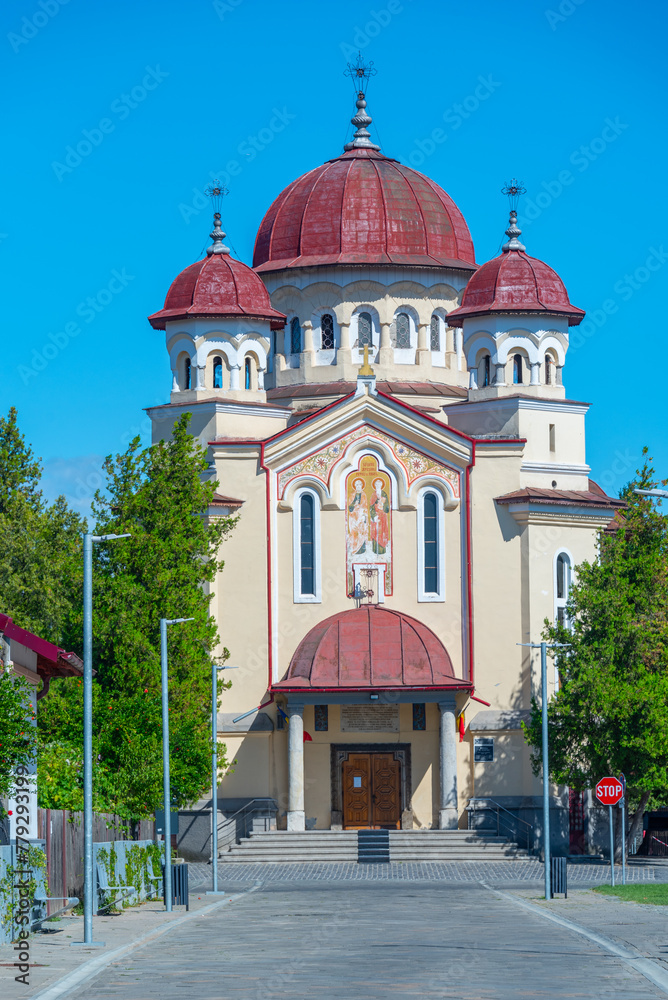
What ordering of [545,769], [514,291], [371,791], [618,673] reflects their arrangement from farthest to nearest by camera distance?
1. [514,291]
2. [371,791]
3. [618,673]
4. [545,769]

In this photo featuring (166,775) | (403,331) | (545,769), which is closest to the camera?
(166,775)

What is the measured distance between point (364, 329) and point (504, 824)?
18005 millimetres

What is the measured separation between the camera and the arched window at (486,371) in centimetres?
5491

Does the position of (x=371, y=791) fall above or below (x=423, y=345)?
below

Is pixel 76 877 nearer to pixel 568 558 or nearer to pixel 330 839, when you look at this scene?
pixel 330 839

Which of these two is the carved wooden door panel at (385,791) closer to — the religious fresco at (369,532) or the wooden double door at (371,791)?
the wooden double door at (371,791)

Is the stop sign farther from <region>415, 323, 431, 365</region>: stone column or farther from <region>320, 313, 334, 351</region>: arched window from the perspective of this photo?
<region>320, 313, 334, 351</region>: arched window

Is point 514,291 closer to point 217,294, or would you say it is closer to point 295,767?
point 217,294

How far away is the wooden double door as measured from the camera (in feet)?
170

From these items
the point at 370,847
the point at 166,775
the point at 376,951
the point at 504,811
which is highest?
the point at 166,775

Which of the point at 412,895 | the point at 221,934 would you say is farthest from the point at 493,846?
the point at 221,934

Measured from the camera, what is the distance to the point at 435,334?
59656 millimetres

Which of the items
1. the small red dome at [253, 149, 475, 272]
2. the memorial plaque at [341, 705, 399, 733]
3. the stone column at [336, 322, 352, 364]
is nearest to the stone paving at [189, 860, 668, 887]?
the memorial plaque at [341, 705, 399, 733]

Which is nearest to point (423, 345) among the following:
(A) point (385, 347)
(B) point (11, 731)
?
(A) point (385, 347)
